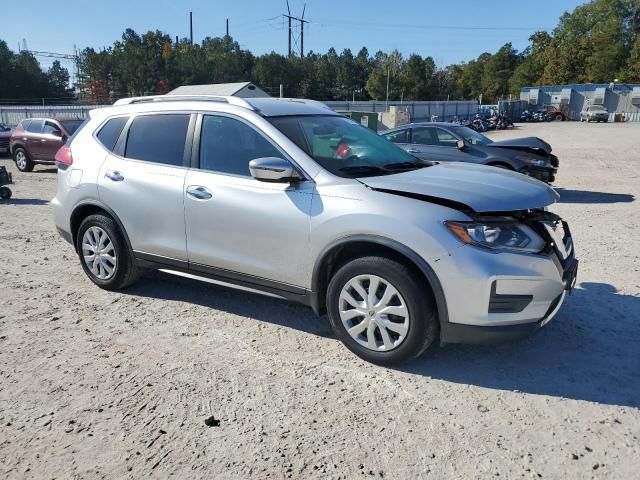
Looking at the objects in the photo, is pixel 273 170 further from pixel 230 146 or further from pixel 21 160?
pixel 21 160

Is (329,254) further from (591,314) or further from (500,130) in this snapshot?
(500,130)

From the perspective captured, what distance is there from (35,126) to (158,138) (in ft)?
43.5

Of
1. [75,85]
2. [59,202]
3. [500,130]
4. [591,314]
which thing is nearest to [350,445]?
[591,314]

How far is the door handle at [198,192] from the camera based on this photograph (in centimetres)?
417

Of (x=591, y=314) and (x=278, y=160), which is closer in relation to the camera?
(x=278, y=160)

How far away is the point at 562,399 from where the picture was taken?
3254 mm

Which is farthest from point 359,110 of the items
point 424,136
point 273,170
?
point 273,170

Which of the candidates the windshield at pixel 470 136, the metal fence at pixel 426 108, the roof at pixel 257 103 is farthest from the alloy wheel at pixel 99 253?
the metal fence at pixel 426 108

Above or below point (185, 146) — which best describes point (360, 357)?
below

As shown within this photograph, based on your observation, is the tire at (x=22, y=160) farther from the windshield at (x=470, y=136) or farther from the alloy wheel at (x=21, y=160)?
the windshield at (x=470, y=136)

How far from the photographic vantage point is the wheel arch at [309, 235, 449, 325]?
331cm

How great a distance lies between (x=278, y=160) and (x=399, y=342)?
1491 mm

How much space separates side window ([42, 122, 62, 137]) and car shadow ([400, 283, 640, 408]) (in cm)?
1456

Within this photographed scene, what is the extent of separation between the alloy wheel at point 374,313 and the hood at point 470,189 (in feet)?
2.07
